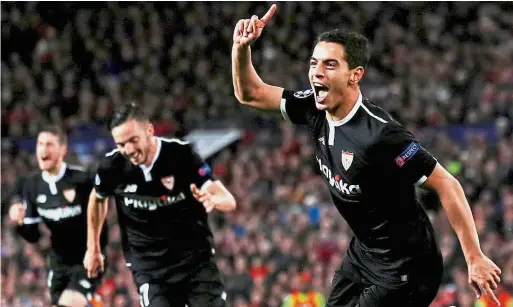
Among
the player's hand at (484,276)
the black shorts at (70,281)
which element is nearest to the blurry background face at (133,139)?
the black shorts at (70,281)

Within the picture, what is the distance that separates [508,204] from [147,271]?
24.5ft

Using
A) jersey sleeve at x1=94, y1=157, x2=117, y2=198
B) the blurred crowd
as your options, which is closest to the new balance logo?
jersey sleeve at x1=94, y1=157, x2=117, y2=198

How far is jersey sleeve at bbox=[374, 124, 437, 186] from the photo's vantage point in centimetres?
484

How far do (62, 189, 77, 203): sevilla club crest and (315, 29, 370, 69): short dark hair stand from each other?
142 inches

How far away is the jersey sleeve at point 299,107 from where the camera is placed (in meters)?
5.38

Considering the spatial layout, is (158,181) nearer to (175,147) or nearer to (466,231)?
(175,147)

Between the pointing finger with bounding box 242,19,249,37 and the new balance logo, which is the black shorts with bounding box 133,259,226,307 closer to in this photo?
the new balance logo

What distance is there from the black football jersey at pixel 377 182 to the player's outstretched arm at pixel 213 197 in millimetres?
814

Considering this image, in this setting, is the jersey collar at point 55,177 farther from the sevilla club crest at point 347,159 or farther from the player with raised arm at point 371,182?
the sevilla club crest at point 347,159

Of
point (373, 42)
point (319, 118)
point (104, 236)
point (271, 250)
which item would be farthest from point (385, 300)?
point (373, 42)

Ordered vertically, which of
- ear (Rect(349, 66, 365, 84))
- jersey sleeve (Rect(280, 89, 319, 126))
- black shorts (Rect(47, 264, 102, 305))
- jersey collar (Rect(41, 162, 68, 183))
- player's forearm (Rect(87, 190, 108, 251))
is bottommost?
black shorts (Rect(47, 264, 102, 305))

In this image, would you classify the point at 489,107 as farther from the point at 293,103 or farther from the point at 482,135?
the point at 293,103

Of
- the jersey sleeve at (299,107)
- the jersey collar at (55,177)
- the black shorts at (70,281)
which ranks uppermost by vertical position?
the jersey sleeve at (299,107)

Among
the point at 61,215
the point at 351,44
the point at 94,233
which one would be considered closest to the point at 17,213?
the point at 61,215
